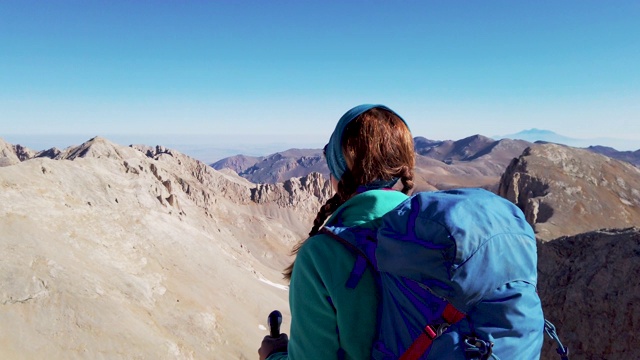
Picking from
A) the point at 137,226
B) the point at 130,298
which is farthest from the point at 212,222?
the point at 130,298

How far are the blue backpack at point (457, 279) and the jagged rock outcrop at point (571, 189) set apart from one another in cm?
4727

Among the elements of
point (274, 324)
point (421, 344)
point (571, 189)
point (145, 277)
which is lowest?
point (145, 277)

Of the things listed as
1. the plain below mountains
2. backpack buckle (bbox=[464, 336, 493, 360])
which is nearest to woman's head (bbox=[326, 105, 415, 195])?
backpack buckle (bbox=[464, 336, 493, 360])

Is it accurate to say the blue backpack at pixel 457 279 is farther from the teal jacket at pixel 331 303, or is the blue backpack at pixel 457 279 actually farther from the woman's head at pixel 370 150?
the woman's head at pixel 370 150

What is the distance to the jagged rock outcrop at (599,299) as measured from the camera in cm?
1141

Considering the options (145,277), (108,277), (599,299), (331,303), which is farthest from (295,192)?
(331,303)

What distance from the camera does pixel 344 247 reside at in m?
2.22

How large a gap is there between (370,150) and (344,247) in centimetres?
64

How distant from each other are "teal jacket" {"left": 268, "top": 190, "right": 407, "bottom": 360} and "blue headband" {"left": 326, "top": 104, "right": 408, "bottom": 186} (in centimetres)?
40

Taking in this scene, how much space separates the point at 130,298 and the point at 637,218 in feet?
217

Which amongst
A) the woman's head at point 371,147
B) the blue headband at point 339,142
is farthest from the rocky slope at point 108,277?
the woman's head at point 371,147

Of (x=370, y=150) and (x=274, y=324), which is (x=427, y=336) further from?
(x=274, y=324)

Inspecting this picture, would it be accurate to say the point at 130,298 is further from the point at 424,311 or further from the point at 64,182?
the point at 424,311

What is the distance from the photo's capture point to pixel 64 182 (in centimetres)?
3017
